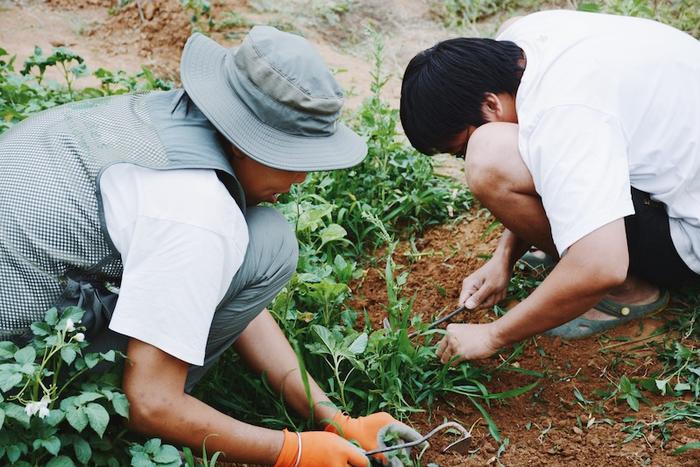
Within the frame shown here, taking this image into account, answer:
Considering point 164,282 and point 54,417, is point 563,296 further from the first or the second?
point 54,417

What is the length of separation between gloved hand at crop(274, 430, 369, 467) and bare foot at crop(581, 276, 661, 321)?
3.20ft

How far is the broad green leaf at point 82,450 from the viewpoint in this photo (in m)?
1.56

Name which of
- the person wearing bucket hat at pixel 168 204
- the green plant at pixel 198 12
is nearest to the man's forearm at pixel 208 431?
the person wearing bucket hat at pixel 168 204

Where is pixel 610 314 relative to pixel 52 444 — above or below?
below

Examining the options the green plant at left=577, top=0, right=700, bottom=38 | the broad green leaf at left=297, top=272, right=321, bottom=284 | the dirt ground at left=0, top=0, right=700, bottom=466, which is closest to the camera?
the dirt ground at left=0, top=0, right=700, bottom=466

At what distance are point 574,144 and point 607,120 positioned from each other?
14cm

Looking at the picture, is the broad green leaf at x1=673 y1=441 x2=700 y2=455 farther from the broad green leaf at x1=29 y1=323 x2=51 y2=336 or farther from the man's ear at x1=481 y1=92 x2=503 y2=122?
the broad green leaf at x1=29 y1=323 x2=51 y2=336

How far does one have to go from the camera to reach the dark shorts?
2.18 meters

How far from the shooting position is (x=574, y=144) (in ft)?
5.98

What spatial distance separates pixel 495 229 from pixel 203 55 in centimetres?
149

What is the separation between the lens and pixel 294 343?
220 cm

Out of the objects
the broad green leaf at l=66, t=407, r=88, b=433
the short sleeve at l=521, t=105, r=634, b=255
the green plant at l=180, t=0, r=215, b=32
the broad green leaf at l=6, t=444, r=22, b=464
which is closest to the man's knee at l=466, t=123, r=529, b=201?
the short sleeve at l=521, t=105, r=634, b=255

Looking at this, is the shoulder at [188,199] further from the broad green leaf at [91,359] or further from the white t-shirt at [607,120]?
the white t-shirt at [607,120]

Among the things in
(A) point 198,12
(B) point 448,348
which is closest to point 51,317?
(B) point 448,348
